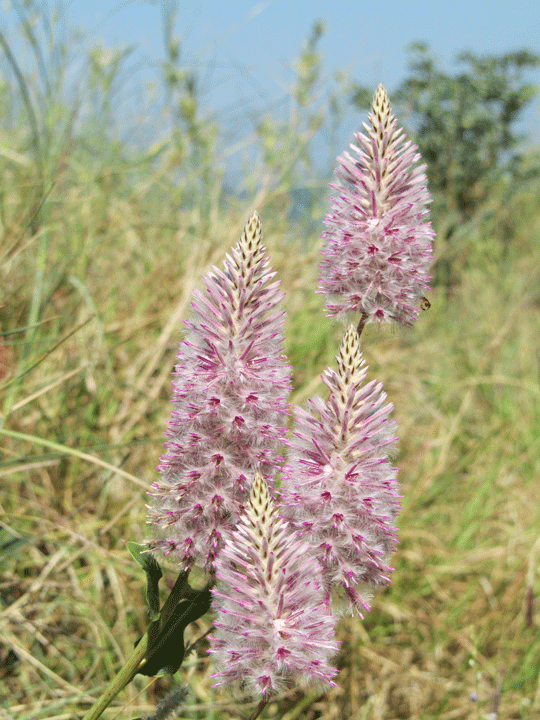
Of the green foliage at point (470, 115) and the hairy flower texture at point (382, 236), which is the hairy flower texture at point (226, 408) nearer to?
the hairy flower texture at point (382, 236)

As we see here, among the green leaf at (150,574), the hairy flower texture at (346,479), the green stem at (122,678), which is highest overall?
the hairy flower texture at (346,479)

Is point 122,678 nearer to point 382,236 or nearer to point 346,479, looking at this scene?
point 346,479

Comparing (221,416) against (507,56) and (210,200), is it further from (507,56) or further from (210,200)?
(507,56)

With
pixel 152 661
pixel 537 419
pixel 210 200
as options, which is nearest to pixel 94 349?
pixel 210 200

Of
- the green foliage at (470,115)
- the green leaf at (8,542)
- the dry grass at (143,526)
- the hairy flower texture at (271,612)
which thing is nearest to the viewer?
the hairy flower texture at (271,612)

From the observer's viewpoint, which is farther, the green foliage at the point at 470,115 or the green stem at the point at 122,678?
the green foliage at the point at 470,115

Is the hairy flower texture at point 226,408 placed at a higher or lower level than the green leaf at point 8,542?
higher

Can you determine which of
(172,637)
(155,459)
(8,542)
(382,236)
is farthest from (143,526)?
(382,236)

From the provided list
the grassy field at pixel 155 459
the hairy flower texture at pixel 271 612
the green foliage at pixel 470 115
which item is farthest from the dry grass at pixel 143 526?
the green foliage at pixel 470 115

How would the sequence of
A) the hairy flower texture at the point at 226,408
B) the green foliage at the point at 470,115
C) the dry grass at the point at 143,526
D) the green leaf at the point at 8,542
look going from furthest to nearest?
the green foliage at the point at 470,115 < the dry grass at the point at 143,526 < the green leaf at the point at 8,542 < the hairy flower texture at the point at 226,408
